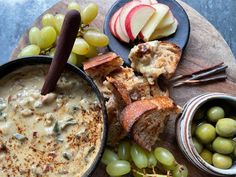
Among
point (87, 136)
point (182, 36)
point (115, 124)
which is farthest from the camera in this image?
point (182, 36)

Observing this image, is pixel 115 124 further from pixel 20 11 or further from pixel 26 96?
pixel 20 11

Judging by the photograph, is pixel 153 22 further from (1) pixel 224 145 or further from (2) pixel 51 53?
(1) pixel 224 145

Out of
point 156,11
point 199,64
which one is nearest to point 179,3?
point 156,11

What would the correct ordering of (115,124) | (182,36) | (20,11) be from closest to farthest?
(115,124) → (182,36) → (20,11)

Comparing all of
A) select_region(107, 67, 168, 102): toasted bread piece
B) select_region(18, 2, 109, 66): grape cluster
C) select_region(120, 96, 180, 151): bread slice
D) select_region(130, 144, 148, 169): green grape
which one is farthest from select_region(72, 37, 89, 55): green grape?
select_region(130, 144, 148, 169): green grape

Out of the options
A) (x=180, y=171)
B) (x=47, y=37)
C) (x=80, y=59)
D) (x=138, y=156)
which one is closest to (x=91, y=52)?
(x=80, y=59)

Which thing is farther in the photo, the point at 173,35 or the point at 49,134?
the point at 173,35
